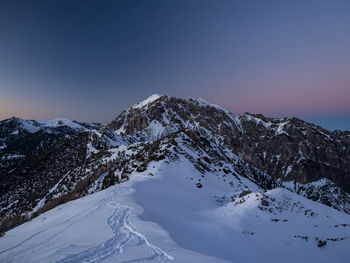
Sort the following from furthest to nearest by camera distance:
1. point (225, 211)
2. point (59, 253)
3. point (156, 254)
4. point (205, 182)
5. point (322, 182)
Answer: point (322, 182) < point (205, 182) < point (225, 211) < point (59, 253) < point (156, 254)

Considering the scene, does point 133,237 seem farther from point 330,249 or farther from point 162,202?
point 330,249

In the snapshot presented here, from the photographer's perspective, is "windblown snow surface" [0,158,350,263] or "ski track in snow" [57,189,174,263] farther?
"windblown snow surface" [0,158,350,263]

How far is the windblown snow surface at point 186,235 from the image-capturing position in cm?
758

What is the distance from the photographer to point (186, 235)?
1065 centimetres

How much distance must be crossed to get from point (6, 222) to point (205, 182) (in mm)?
65556

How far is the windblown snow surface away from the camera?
299 inches

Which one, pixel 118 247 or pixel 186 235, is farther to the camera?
pixel 186 235

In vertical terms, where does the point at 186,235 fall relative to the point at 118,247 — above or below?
above

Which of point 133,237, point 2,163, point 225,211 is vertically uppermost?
point 225,211

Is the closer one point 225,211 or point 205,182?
point 225,211

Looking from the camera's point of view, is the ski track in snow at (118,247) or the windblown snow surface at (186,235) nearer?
the ski track in snow at (118,247)

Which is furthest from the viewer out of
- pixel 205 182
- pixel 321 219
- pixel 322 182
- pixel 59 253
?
pixel 322 182

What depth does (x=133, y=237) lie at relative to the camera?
8.71 m

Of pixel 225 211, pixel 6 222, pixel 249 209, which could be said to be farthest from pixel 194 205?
pixel 6 222
